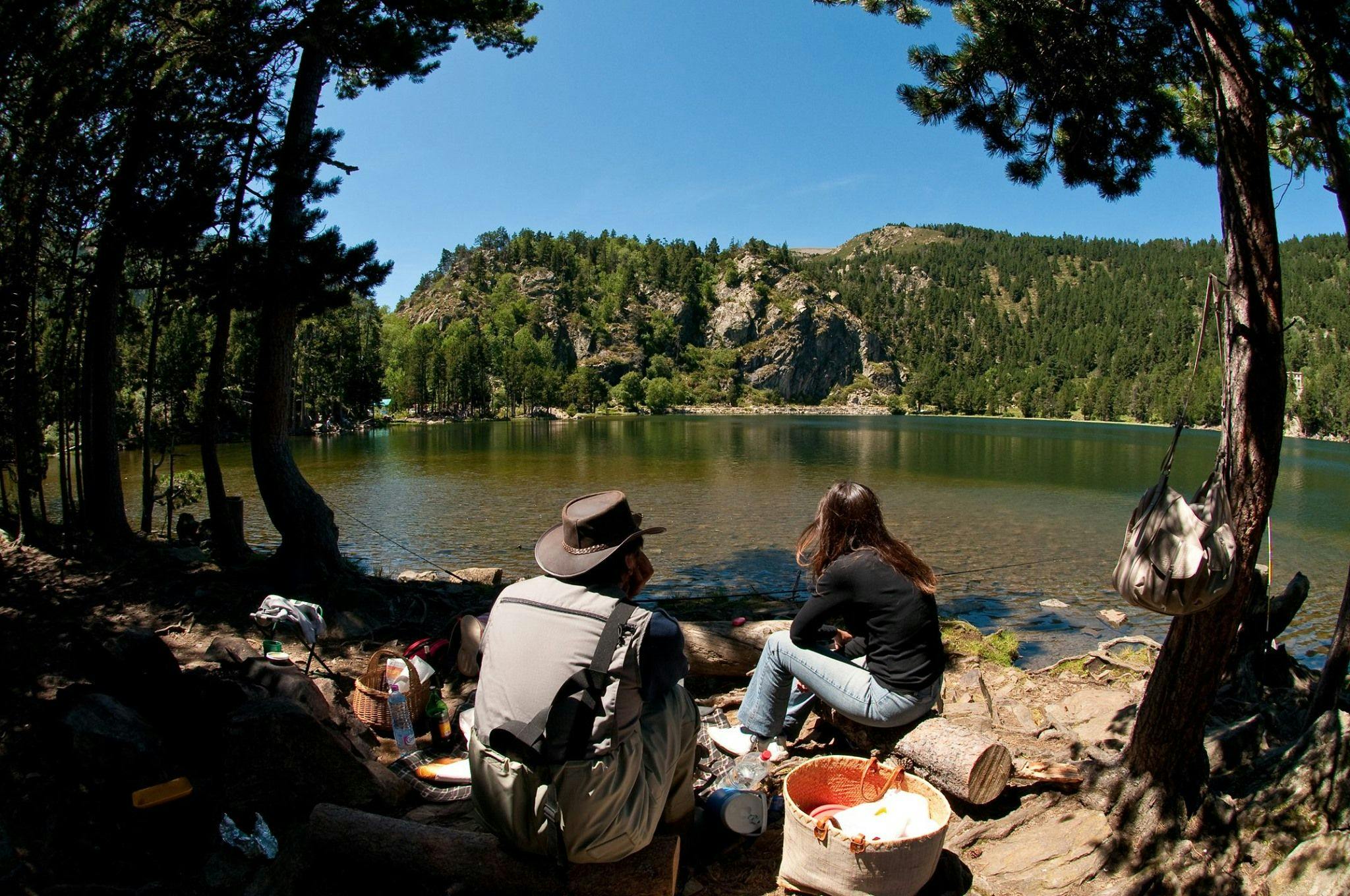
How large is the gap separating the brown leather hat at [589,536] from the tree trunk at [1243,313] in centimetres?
252

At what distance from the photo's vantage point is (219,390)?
9.83 meters

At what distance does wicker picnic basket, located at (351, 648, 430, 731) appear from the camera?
15.3ft

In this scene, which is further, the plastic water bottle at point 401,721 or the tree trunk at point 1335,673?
the plastic water bottle at point 401,721

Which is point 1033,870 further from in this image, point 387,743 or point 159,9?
point 159,9

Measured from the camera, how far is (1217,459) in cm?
324

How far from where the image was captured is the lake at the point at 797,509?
42.9ft

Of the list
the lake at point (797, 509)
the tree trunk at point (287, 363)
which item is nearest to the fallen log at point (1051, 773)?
the lake at point (797, 509)

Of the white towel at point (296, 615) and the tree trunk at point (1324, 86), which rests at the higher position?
the tree trunk at point (1324, 86)

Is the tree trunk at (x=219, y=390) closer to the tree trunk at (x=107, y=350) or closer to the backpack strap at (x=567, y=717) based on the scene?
the tree trunk at (x=107, y=350)

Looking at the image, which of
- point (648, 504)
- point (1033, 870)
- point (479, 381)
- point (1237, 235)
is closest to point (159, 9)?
point (1237, 235)

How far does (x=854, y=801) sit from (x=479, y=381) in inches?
3930

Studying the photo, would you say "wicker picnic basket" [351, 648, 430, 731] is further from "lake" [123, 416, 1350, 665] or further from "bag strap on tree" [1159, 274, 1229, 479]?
"lake" [123, 416, 1350, 665]

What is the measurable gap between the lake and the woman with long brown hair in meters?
5.02

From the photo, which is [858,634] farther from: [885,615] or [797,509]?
[797,509]
